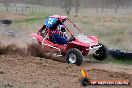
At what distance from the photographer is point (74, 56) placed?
13258 mm

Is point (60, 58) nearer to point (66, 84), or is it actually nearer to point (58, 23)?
point (58, 23)

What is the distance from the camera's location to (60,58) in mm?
14688

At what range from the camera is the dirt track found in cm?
962

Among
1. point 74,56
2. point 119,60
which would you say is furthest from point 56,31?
point 119,60

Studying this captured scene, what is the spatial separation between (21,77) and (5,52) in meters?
4.66

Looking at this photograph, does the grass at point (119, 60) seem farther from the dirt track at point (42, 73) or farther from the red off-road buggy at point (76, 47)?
the dirt track at point (42, 73)

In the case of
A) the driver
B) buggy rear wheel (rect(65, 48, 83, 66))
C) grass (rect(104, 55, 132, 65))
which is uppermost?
the driver

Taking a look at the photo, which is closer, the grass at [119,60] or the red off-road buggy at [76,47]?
the red off-road buggy at [76,47]

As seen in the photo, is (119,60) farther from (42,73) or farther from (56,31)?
(42,73)

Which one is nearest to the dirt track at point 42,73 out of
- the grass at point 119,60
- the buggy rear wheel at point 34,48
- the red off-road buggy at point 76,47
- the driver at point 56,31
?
the red off-road buggy at point 76,47

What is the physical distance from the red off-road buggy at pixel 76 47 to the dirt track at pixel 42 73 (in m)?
0.54

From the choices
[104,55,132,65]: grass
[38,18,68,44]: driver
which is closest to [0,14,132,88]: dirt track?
[104,55,132,65]: grass

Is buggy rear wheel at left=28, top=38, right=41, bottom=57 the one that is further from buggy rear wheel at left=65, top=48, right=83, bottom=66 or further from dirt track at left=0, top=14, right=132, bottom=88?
buggy rear wheel at left=65, top=48, right=83, bottom=66

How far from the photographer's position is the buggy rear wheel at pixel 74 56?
42.9 ft
